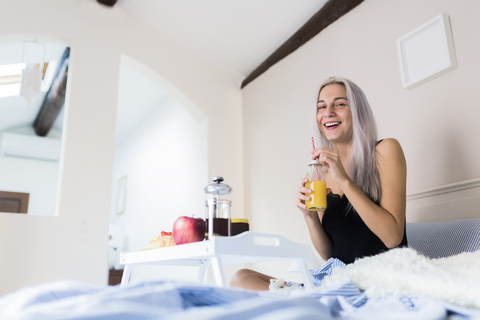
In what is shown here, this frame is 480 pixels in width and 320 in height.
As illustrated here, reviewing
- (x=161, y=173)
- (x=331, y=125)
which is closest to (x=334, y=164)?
(x=331, y=125)

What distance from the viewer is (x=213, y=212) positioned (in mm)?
1319

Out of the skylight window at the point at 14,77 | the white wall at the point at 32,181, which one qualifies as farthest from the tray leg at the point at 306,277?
the white wall at the point at 32,181

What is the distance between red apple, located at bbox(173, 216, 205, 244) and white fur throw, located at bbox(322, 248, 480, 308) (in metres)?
0.51

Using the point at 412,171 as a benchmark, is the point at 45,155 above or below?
above

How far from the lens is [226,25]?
302cm

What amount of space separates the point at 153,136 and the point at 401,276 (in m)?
3.97

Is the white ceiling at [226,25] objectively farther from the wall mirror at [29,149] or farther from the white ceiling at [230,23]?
the wall mirror at [29,149]

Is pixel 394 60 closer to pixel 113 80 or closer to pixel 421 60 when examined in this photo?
pixel 421 60

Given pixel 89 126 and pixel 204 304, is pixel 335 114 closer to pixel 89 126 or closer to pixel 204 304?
pixel 204 304

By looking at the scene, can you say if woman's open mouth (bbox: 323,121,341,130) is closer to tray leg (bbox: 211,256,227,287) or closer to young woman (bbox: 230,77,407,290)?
young woman (bbox: 230,77,407,290)

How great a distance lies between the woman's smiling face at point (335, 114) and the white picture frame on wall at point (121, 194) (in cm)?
377

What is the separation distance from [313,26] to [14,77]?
10.2 feet

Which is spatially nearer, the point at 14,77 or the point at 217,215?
the point at 217,215

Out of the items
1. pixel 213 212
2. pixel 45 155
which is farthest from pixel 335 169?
pixel 45 155
